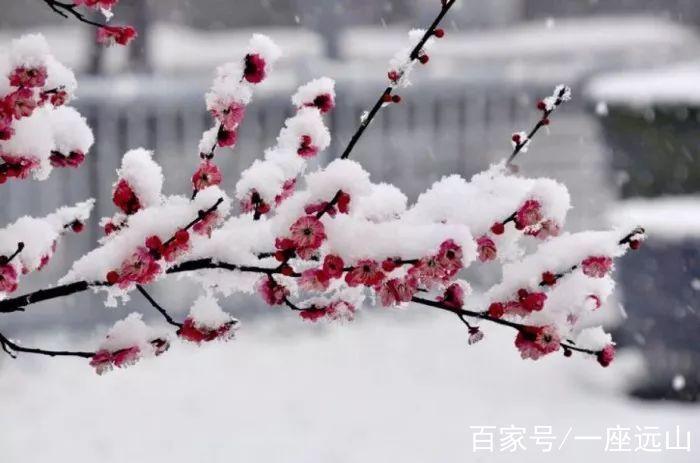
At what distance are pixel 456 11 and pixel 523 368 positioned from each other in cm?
1366

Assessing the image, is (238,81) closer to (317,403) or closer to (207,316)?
(207,316)

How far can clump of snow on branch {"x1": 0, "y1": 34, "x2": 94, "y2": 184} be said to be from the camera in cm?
183

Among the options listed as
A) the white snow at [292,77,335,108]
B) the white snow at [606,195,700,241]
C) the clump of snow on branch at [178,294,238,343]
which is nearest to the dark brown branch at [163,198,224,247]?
the clump of snow on branch at [178,294,238,343]

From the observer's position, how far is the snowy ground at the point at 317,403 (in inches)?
193

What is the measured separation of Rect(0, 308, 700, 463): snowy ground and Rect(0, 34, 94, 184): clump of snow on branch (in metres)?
2.96

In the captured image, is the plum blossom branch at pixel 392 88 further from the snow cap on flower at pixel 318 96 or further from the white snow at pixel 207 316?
the white snow at pixel 207 316

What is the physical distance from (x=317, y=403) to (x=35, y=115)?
3.72 meters

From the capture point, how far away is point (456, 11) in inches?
750

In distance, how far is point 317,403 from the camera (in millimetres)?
5562

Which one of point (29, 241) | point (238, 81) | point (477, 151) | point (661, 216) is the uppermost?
point (238, 81)

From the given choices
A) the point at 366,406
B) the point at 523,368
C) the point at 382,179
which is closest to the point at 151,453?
the point at 366,406

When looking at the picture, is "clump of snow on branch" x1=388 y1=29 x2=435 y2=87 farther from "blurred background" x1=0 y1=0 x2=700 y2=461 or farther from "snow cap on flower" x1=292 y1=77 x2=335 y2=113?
"blurred background" x1=0 y1=0 x2=700 y2=461

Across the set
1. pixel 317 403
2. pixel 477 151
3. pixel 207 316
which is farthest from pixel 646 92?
pixel 207 316

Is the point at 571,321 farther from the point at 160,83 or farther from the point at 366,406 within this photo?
the point at 160,83
